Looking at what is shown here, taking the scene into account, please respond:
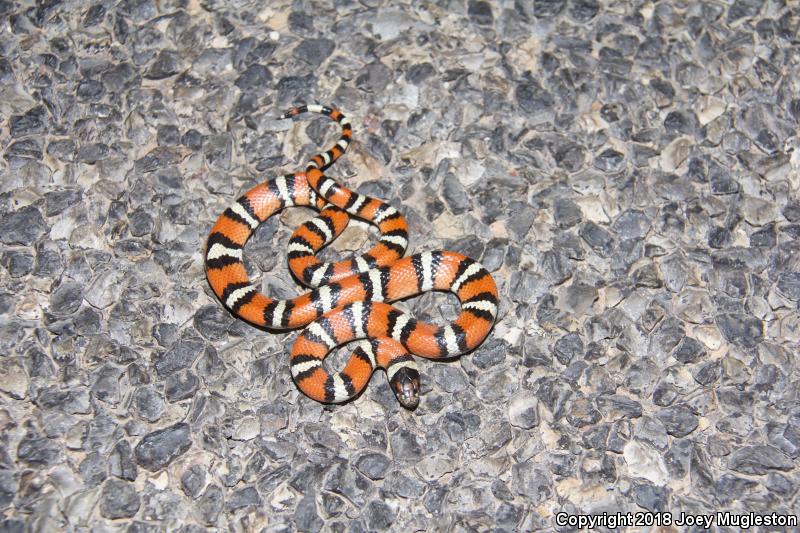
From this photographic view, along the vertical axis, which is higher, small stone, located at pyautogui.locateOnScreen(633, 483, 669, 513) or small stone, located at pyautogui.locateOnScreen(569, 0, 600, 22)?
small stone, located at pyautogui.locateOnScreen(569, 0, 600, 22)

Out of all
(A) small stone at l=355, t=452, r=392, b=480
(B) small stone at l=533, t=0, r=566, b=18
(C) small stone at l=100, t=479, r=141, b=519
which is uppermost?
(B) small stone at l=533, t=0, r=566, b=18

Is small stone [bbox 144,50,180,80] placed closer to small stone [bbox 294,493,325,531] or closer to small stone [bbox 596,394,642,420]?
small stone [bbox 294,493,325,531]

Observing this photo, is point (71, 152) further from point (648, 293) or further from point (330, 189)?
point (648, 293)

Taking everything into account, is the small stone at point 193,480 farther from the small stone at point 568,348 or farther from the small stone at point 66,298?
the small stone at point 568,348

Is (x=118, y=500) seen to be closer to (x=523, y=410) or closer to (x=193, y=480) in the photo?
(x=193, y=480)

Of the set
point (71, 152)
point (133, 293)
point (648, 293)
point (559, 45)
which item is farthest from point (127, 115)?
point (648, 293)

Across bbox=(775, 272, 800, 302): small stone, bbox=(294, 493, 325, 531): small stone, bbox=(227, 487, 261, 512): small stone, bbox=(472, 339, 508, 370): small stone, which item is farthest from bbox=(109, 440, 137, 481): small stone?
bbox=(775, 272, 800, 302): small stone

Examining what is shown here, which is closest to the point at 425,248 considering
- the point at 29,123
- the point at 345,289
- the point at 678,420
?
the point at 345,289
